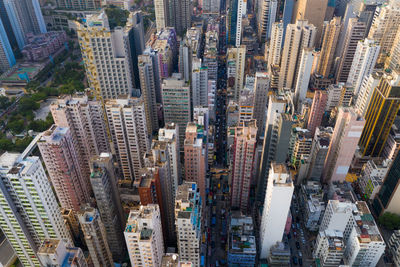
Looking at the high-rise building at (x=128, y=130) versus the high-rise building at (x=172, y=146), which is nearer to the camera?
the high-rise building at (x=172, y=146)

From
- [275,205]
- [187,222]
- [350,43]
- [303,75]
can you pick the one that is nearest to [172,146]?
[187,222]

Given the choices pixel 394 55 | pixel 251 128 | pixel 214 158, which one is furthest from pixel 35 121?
pixel 394 55

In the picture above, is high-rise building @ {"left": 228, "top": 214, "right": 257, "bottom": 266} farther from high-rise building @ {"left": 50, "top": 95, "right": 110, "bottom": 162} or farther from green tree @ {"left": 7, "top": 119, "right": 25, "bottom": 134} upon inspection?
green tree @ {"left": 7, "top": 119, "right": 25, "bottom": 134}

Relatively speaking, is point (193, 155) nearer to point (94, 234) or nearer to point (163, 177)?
point (163, 177)

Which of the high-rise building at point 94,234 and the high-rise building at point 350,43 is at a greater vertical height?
the high-rise building at point 350,43

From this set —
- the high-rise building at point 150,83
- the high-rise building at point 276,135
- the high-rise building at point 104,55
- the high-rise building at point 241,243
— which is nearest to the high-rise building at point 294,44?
the high-rise building at point 150,83

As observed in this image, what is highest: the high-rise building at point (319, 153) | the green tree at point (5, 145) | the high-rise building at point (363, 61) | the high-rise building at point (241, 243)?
the high-rise building at point (363, 61)

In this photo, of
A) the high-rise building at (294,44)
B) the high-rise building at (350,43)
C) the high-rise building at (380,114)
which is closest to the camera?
the high-rise building at (380,114)

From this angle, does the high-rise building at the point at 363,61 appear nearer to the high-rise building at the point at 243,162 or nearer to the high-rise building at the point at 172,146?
the high-rise building at the point at 243,162
